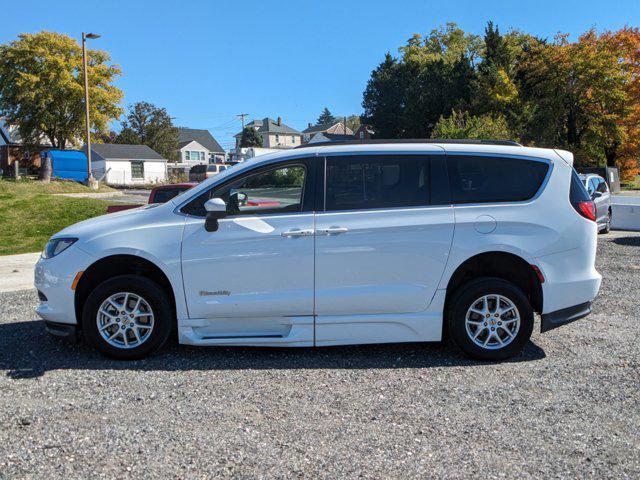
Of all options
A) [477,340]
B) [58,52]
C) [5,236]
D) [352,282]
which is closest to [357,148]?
[352,282]

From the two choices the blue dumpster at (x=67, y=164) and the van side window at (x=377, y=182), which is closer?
the van side window at (x=377, y=182)

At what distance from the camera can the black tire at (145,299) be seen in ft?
16.5

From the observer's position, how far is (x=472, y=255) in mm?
5055

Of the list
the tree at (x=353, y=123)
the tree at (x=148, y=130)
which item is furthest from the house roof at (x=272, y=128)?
the tree at (x=148, y=130)

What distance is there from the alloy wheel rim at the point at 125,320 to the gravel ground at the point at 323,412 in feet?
0.75

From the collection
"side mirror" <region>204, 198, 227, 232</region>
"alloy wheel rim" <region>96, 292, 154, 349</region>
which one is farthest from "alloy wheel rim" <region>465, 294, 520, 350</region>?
"alloy wheel rim" <region>96, 292, 154, 349</region>

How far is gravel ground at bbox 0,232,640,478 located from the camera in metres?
3.32

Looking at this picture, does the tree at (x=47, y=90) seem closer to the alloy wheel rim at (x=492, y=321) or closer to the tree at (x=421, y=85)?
the tree at (x=421, y=85)

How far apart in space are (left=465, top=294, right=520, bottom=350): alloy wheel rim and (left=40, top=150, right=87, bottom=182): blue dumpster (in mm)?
41705

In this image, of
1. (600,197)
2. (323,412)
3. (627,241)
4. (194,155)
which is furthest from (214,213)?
(194,155)

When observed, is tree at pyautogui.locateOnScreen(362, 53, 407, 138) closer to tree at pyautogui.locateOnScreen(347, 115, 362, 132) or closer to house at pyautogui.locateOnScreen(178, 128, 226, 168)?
house at pyautogui.locateOnScreen(178, 128, 226, 168)

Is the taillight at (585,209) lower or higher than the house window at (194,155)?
lower

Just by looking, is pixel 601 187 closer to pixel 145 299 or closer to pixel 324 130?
pixel 145 299

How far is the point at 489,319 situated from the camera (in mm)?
5113
